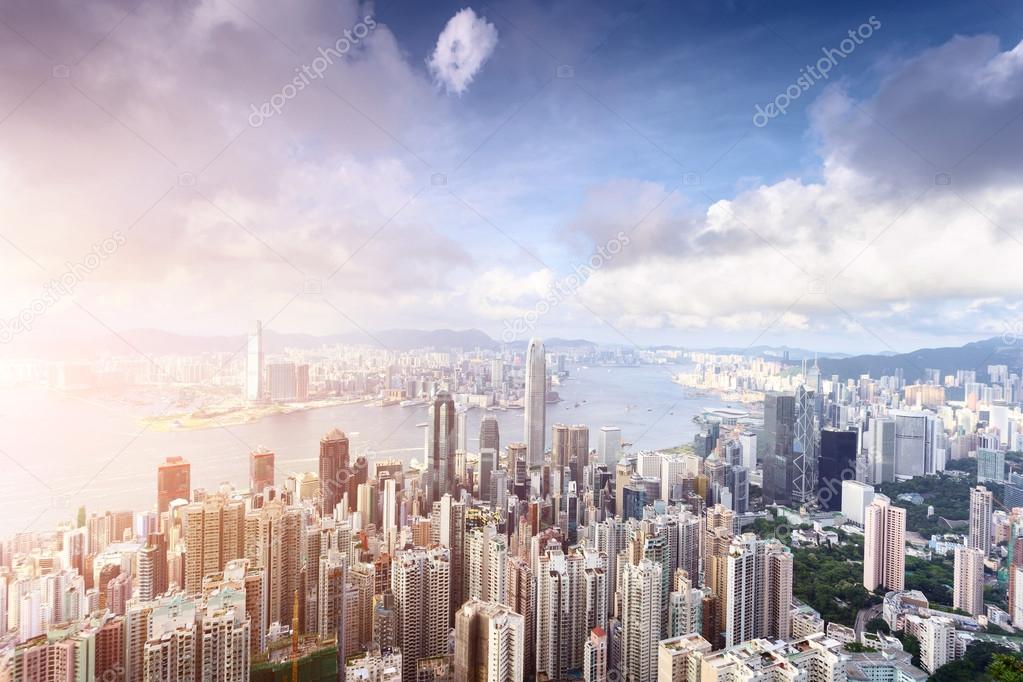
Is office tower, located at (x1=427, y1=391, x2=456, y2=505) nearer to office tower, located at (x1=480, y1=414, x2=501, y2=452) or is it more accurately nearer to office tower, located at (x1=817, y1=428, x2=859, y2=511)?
office tower, located at (x1=480, y1=414, x2=501, y2=452)

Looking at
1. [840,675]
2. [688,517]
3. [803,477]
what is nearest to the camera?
[840,675]

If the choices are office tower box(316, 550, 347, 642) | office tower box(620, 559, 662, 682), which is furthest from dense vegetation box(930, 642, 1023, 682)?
office tower box(316, 550, 347, 642)

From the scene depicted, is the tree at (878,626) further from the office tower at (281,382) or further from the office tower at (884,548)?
the office tower at (281,382)

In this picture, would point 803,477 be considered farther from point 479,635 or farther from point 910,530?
point 479,635

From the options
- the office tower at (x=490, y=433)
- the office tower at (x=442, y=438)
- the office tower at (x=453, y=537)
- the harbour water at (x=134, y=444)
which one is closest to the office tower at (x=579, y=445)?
the harbour water at (x=134, y=444)

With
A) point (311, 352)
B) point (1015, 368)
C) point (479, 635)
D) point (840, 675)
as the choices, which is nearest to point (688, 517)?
point (840, 675)

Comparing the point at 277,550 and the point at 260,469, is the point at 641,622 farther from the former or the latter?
the point at 260,469
